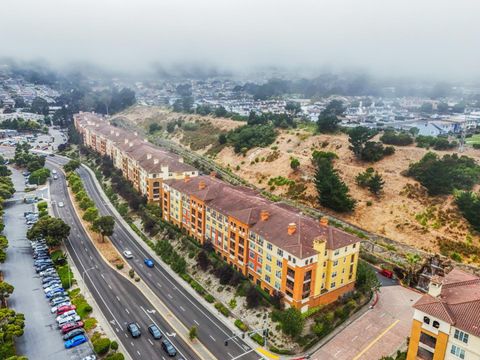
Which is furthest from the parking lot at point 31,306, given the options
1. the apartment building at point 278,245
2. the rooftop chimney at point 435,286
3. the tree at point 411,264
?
the tree at point 411,264

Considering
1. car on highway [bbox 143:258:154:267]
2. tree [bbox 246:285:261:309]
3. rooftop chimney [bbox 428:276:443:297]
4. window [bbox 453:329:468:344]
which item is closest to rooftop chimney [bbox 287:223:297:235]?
tree [bbox 246:285:261:309]

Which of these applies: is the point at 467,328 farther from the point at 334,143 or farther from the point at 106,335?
the point at 334,143

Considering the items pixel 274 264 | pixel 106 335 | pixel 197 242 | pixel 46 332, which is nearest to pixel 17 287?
pixel 46 332

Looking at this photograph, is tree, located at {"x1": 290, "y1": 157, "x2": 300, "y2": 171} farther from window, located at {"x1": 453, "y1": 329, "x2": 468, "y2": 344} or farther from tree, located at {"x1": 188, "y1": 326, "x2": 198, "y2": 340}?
window, located at {"x1": 453, "y1": 329, "x2": 468, "y2": 344}

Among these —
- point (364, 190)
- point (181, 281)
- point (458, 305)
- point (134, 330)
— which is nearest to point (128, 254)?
point (181, 281)

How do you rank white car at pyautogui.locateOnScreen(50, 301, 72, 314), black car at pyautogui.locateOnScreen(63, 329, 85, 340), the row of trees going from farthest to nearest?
the row of trees < white car at pyautogui.locateOnScreen(50, 301, 72, 314) < black car at pyautogui.locateOnScreen(63, 329, 85, 340)

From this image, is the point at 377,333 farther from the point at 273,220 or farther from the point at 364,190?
the point at 364,190
